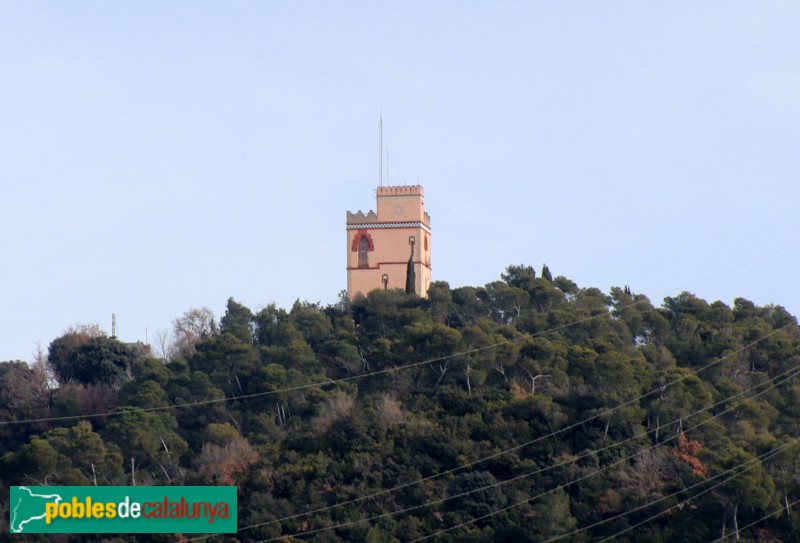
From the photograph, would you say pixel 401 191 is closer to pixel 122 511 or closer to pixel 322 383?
pixel 322 383

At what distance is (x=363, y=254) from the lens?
6938 centimetres

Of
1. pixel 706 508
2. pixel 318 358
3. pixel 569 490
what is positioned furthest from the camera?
pixel 318 358

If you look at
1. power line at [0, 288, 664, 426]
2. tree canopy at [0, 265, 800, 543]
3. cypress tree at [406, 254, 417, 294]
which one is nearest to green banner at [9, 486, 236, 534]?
tree canopy at [0, 265, 800, 543]

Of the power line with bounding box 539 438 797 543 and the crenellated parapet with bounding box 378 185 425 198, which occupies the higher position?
the crenellated parapet with bounding box 378 185 425 198

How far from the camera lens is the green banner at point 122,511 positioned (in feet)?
158

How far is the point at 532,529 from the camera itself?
47625 mm

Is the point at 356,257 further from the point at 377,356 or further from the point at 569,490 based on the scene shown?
the point at 569,490

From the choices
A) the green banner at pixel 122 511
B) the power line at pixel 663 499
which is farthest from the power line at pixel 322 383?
the power line at pixel 663 499

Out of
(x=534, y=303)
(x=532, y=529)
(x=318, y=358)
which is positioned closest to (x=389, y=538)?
(x=532, y=529)

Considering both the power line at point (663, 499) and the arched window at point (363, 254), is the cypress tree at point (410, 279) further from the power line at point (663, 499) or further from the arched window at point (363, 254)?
the power line at point (663, 499)

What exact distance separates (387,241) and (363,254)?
4.60 feet

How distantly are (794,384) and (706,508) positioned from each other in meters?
12.4

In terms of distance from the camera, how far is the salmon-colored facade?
68750 millimetres

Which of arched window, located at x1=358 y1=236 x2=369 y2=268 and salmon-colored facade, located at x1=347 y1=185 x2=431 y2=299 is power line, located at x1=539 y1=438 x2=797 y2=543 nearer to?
salmon-colored facade, located at x1=347 y1=185 x2=431 y2=299
